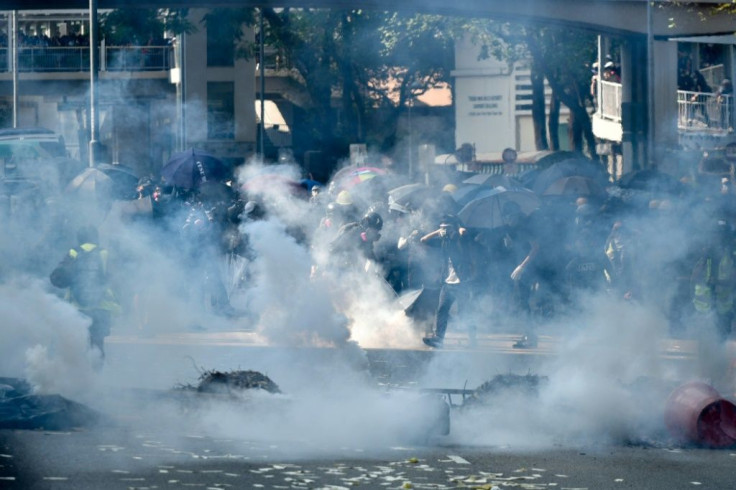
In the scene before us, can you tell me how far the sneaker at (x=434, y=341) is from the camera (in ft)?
50.5

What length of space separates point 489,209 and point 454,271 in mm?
1841

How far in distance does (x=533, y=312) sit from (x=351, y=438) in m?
6.64

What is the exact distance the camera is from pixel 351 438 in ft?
31.6

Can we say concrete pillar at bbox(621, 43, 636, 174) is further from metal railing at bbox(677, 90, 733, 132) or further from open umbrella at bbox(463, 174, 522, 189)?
open umbrella at bbox(463, 174, 522, 189)

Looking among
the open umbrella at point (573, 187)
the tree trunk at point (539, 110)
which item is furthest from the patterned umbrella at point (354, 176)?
the tree trunk at point (539, 110)

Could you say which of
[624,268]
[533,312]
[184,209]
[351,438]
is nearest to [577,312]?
[533,312]

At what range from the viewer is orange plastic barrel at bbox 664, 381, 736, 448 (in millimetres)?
9508

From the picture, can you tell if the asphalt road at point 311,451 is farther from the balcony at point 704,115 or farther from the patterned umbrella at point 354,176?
the balcony at point 704,115

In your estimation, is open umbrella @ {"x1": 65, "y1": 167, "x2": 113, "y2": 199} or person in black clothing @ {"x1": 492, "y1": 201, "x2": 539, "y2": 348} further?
open umbrella @ {"x1": 65, "y1": 167, "x2": 113, "y2": 199}

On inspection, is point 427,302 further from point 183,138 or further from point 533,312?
point 183,138

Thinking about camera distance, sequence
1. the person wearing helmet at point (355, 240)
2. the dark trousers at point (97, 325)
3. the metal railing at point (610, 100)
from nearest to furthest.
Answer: the dark trousers at point (97, 325) → the person wearing helmet at point (355, 240) → the metal railing at point (610, 100)

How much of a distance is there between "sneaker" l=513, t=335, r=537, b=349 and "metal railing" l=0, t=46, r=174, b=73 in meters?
14.8

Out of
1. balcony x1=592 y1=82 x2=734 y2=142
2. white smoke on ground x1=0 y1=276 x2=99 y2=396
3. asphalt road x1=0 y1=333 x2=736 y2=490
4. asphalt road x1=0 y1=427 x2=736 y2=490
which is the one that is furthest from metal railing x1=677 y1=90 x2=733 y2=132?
asphalt road x1=0 y1=427 x2=736 y2=490

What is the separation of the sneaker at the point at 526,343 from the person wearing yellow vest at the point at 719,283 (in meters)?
2.17
